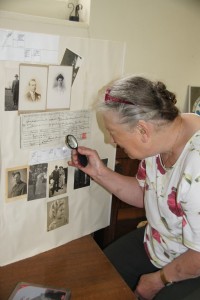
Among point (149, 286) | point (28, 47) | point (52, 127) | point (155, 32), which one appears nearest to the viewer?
point (28, 47)

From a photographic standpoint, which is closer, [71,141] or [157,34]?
[71,141]

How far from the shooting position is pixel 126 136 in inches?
31.3

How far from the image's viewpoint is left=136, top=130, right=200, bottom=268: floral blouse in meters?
0.74

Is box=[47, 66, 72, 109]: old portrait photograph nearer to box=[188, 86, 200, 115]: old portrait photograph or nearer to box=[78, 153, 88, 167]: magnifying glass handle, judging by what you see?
box=[78, 153, 88, 167]: magnifying glass handle

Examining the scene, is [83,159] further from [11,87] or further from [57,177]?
[11,87]

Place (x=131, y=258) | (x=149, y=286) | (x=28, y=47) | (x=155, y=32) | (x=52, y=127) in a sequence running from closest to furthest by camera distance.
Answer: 1. (x=28, y=47)
2. (x=52, y=127)
3. (x=149, y=286)
4. (x=131, y=258)
5. (x=155, y=32)

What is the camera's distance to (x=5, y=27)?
2.13 ft

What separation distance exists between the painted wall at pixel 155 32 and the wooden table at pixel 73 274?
3.56ft

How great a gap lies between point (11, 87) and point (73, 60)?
187 millimetres

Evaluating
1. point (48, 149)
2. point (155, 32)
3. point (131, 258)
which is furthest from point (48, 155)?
point (155, 32)

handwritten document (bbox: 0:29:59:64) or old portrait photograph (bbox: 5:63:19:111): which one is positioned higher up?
handwritten document (bbox: 0:29:59:64)

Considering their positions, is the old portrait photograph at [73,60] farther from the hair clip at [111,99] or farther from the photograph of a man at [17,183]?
the photograph of a man at [17,183]

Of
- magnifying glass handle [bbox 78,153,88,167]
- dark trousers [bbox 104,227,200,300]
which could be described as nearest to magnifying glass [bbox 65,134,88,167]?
magnifying glass handle [bbox 78,153,88,167]

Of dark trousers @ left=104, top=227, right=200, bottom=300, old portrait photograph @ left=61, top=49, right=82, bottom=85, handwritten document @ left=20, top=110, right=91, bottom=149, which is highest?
old portrait photograph @ left=61, top=49, right=82, bottom=85
